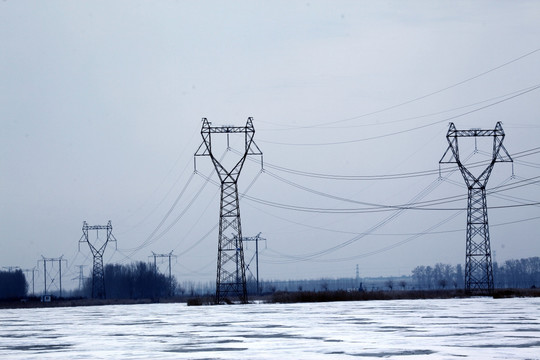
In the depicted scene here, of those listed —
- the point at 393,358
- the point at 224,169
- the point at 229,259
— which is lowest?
the point at 393,358

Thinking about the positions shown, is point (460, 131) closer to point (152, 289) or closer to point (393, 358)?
point (393, 358)

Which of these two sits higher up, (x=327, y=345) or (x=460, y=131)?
(x=460, y=131)

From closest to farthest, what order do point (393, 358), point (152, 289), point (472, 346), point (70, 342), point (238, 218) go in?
point (393, 358) → point (472, 346) → point (70, 342) → point (238, 218) → point (152, 289)

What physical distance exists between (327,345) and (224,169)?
145 feet

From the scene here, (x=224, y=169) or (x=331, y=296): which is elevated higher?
(x=224, y=169)

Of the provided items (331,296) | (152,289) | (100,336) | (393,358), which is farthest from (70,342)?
(152,289)

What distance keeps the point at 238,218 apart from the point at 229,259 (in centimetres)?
326

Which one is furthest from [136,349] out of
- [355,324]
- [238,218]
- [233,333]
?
[238,218]

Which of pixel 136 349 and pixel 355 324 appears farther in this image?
pixel 355 324

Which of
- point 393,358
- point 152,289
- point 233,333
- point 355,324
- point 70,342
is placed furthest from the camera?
point 152,289

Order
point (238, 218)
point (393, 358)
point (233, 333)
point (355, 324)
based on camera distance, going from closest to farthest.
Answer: point (393, 358), point (233, 333), point (355, 324), point (238, 218)

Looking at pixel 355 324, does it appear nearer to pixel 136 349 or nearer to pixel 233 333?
pixel 233 333

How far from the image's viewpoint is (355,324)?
33.5 meters

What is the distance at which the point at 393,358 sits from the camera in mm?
19344
